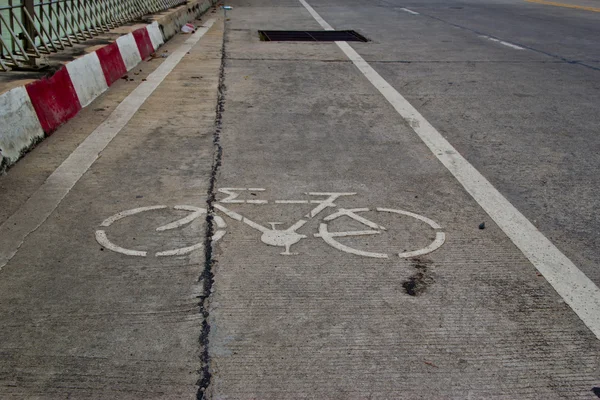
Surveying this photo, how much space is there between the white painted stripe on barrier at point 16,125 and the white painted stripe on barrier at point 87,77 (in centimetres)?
136

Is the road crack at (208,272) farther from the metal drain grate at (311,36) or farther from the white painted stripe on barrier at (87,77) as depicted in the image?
the metal drain grate at (311,36)

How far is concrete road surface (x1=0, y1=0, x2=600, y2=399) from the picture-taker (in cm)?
282

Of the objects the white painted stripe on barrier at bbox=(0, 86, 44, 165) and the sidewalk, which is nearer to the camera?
the sidewalk

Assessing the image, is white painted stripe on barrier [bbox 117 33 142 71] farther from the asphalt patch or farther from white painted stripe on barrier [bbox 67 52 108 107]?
the asphalt patch

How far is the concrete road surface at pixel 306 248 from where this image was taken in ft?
9.26

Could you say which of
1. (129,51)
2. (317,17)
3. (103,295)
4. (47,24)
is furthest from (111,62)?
(317,17)

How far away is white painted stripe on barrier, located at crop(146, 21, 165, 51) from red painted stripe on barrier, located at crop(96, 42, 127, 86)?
7.48 ft

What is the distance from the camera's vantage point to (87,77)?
7730 millimetres

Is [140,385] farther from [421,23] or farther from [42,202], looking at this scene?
[421,23]

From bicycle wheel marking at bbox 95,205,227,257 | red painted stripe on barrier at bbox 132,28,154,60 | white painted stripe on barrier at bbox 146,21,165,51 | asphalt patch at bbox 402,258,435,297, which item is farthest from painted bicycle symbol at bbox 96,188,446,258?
white painted stripe on barrier at bbox 146,21,165,51

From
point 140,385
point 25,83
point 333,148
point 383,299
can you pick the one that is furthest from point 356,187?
point 25,83

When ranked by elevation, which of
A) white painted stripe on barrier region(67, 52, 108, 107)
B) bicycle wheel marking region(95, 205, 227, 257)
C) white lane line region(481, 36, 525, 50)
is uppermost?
white painted stripe on barrier region(67, 52, 108, 107)

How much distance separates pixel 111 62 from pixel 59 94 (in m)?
2.23

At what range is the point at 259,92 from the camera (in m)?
8.30
